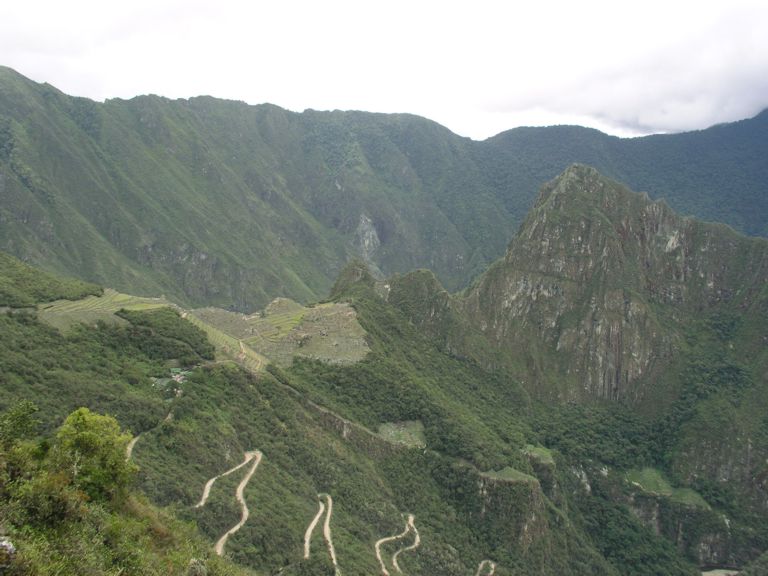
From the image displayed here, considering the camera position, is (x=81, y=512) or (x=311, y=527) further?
(x=311, y=527)

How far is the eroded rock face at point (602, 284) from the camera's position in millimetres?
120688

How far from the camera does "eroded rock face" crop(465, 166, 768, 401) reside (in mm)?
120688

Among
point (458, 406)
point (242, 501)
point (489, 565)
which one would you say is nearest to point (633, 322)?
point (458, 406)

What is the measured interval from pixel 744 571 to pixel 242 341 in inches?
2982

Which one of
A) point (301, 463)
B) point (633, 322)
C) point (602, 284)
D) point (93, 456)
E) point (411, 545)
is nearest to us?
point (93, 456)

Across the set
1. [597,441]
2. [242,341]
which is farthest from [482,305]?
[242,341]

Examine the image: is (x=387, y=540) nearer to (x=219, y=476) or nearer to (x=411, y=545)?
(x=411, y=545)

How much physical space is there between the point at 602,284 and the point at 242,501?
294 ft

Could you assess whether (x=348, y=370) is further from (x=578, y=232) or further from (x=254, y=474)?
(x=578, y=232)

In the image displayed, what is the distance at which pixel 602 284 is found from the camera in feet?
404

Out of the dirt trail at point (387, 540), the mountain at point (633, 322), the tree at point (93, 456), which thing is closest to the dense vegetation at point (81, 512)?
the tree at point (93, 456)

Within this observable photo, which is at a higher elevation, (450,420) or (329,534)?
(450,420)

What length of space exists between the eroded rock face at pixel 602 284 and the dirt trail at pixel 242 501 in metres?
68.7

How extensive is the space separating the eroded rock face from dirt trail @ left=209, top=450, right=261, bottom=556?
6869 centimetres
